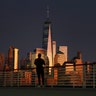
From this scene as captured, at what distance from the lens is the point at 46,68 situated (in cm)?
2791

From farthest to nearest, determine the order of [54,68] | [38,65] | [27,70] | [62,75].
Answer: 1. [27,70]
2. [54,68]
3. [62,75]
4. [38,65]

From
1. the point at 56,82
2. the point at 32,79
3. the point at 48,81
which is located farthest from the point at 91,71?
the point at 32,79

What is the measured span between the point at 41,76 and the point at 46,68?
302 inches

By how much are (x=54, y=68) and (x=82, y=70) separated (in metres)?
6.23

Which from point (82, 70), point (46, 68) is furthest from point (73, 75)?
point (46, 68)

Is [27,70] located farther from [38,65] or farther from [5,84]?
[38,65]

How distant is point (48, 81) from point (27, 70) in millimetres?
5989

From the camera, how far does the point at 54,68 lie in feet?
89.5

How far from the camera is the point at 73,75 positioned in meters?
21.7

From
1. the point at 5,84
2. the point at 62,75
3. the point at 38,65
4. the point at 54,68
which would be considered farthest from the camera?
the point at 54,68

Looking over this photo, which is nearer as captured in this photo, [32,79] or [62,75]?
[62,75]

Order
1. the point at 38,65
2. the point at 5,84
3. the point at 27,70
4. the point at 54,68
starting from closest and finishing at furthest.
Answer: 1. the point at 38,65
2. the point at 5,84
3. the point at 54,68
4. the point at 27,70

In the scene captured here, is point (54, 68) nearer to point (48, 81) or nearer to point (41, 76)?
point (48, 81)

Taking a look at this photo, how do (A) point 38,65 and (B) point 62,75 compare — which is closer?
(A) point 38,65
